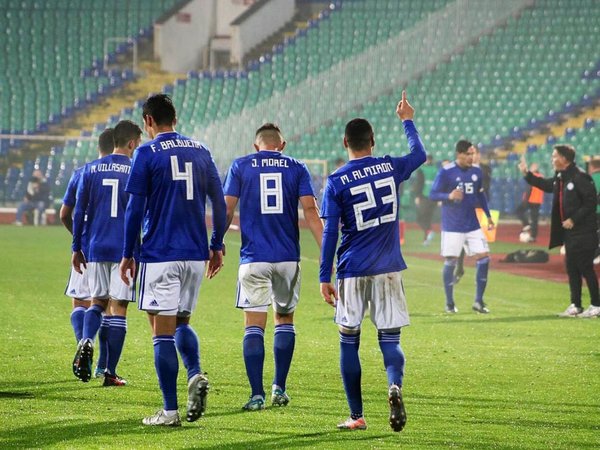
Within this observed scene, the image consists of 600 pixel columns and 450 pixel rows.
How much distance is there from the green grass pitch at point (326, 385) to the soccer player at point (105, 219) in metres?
0.61

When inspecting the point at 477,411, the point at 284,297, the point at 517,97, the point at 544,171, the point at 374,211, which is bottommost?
the point at 477,411

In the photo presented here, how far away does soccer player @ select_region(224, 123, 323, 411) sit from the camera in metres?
7.91

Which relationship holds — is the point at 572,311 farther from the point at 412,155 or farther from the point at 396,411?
the point at 396,411

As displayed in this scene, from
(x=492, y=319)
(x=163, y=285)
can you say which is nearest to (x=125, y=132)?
(x=163, y=285)

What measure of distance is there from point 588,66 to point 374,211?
1196 inches

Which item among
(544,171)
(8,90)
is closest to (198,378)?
(544,171)

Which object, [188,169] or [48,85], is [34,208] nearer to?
[48,85]

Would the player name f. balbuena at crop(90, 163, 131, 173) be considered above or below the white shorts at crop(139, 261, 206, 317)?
above

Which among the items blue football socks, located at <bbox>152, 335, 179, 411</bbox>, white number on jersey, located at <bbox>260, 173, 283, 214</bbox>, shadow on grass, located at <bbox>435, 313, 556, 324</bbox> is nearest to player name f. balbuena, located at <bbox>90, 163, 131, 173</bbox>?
white number on jersey, located at <bbox>260, 173, 283, 214</bbox>

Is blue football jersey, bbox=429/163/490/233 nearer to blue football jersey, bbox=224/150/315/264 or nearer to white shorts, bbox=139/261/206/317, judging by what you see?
blue football jersey, bbox=224/150/315/264

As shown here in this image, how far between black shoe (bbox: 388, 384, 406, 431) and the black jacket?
7500 millimetres

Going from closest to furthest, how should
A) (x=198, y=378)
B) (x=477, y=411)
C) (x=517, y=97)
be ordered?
(x=198, y=378), (x=477, y=411), (x=517, y=97)

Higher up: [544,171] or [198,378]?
[544,171]

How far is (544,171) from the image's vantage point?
30.0 metres
